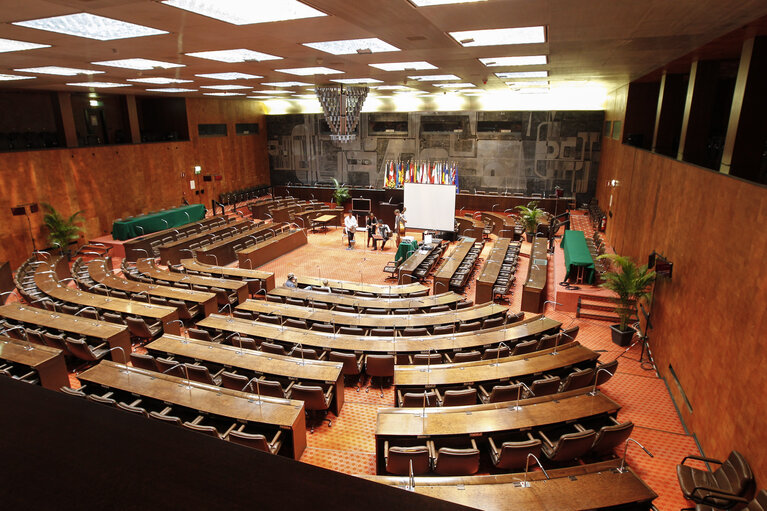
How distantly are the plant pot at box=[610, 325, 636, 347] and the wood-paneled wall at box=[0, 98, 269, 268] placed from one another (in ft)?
66.6

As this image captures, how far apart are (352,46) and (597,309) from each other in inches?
371

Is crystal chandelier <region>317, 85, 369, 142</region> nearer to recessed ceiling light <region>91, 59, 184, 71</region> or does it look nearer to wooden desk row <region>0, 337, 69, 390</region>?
recessed ceiling light <region>91, 59, 184, 71</region>

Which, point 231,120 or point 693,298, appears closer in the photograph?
point 693,298

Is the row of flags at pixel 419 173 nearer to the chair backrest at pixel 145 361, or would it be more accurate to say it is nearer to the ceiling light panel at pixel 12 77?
the ceiling light panel at pixel 12 77

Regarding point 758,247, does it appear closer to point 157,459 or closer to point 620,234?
point 157,459

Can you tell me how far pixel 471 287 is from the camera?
1490 centimetres

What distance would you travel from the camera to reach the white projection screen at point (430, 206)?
814 inches

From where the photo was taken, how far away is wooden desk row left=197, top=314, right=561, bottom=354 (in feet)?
27.5

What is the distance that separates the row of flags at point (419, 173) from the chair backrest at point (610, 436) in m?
20.6

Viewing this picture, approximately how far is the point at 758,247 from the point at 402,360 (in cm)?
572

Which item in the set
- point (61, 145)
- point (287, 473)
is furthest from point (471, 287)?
point (61, 145)

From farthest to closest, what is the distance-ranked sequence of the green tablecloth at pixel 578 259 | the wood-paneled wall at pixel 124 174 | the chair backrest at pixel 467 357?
the wood-paneled wall at pixel 124 174 → the green tablecloth at pixel 578 259 → the chair backrest at pixel 467 357

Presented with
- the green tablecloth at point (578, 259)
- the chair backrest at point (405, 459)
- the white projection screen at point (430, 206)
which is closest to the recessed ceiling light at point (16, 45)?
the chair backrest at point (405, 459)

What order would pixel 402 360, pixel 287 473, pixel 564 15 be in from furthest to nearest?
pixel 402 360 < pixel 564 15 < pixel 287 473
